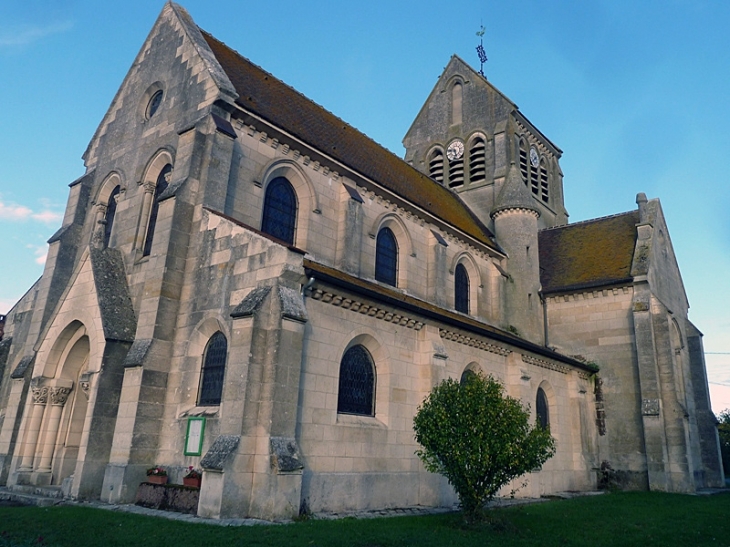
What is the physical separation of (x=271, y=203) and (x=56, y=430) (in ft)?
29.4

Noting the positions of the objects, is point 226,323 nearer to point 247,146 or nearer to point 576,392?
point 247,146

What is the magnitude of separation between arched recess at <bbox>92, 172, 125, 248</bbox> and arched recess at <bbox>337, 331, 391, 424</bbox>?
30.5 feet

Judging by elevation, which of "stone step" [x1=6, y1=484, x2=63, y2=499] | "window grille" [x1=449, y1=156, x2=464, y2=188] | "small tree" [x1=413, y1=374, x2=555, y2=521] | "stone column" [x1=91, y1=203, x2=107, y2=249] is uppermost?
"window grille" [x1=449, y1=156, x2=464, y2=188]

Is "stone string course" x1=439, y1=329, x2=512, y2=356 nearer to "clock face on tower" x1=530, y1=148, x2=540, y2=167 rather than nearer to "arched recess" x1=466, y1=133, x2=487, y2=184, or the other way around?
"arched recess" x1=466, y1=133, x2=487, y2=184

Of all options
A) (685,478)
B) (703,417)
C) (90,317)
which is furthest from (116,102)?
(703,417)

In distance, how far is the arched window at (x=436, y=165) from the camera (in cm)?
3522

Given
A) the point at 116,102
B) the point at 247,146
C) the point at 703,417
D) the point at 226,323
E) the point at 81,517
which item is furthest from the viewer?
the point at 703,417

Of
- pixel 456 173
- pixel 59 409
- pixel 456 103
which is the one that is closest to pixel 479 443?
pixel 59 409

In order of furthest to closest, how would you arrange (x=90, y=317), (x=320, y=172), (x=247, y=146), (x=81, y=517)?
1. (x=320, y=172)
2. (x=247, y=146)
3. (x=90, y=317)
4. (x=81, y=517)

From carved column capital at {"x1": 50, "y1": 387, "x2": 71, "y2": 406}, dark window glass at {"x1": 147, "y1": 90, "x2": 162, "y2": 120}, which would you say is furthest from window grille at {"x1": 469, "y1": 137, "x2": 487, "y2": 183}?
carved column capital at {"x1": 50, "y1": 387, "x2": 71, "y2": 406}

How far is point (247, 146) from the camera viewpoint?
1695 cm

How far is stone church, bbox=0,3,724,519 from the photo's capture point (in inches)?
527

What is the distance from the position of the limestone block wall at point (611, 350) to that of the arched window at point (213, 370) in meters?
18.4

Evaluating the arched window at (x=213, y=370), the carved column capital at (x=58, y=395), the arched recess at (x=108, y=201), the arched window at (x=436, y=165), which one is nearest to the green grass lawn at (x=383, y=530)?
the arched window at (x=213, y=370)
